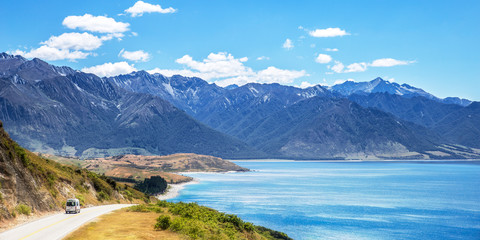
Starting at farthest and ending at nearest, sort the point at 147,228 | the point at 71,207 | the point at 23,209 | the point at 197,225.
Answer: the point at 71,207, the point at 23,209, the point at 197,225, the point at 147,228

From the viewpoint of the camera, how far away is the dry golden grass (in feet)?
108

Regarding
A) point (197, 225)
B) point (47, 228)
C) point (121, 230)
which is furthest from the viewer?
point (197, 225)

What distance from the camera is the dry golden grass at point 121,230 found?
32.9 metres

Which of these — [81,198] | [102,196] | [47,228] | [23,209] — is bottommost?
[102,196]

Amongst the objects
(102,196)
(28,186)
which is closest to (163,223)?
(28,186)

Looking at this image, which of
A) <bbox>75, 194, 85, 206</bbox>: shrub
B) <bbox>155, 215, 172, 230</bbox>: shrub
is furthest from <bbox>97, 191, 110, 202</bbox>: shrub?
<bbox>155, 215, 172, 230</bbox>: shrub

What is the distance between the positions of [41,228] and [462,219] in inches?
5372

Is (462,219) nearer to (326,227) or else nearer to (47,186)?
(326,227)

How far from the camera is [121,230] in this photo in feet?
117

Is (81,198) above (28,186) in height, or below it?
below

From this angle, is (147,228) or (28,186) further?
(28,186)

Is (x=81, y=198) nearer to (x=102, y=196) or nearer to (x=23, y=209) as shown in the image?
(x=102, y=196)

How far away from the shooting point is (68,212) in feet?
160

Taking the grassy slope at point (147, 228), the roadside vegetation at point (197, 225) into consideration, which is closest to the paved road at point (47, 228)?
the grassy slope at point (147, 228)
